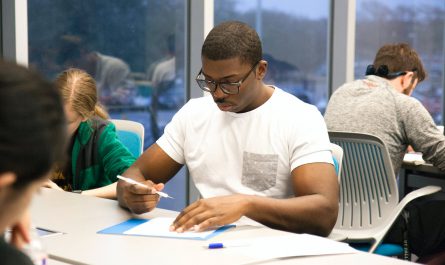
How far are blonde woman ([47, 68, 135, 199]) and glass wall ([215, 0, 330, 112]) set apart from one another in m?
2.30

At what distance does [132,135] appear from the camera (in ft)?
9.99

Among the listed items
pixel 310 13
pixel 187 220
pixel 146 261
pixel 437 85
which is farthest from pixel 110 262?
pixel 437 85

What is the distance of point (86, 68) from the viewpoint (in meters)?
4.05

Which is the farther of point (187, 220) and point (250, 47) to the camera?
point (250, 47)

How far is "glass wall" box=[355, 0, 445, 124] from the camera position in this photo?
18.8 ft

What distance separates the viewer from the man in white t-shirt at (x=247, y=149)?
7.02 ft

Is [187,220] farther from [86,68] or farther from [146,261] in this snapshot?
Result: [86,68]

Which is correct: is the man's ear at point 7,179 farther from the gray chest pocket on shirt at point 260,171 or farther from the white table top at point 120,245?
the gray chest pocket on shirt at point 260,171

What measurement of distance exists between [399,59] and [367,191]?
3.11 ft

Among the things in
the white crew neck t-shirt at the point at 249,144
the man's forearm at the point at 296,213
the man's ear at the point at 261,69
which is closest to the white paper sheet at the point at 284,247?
the man's forearm at the point at 296,213

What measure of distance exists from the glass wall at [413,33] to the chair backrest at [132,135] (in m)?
2.85

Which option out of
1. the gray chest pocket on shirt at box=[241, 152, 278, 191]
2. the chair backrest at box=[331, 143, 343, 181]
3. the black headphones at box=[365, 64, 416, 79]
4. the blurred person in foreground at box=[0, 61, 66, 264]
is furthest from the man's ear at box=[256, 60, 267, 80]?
the blurred person in foreground at box=[0, 61, 66, 264]

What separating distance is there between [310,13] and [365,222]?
264cm

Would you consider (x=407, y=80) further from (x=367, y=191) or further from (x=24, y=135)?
(x=24, y=135)
